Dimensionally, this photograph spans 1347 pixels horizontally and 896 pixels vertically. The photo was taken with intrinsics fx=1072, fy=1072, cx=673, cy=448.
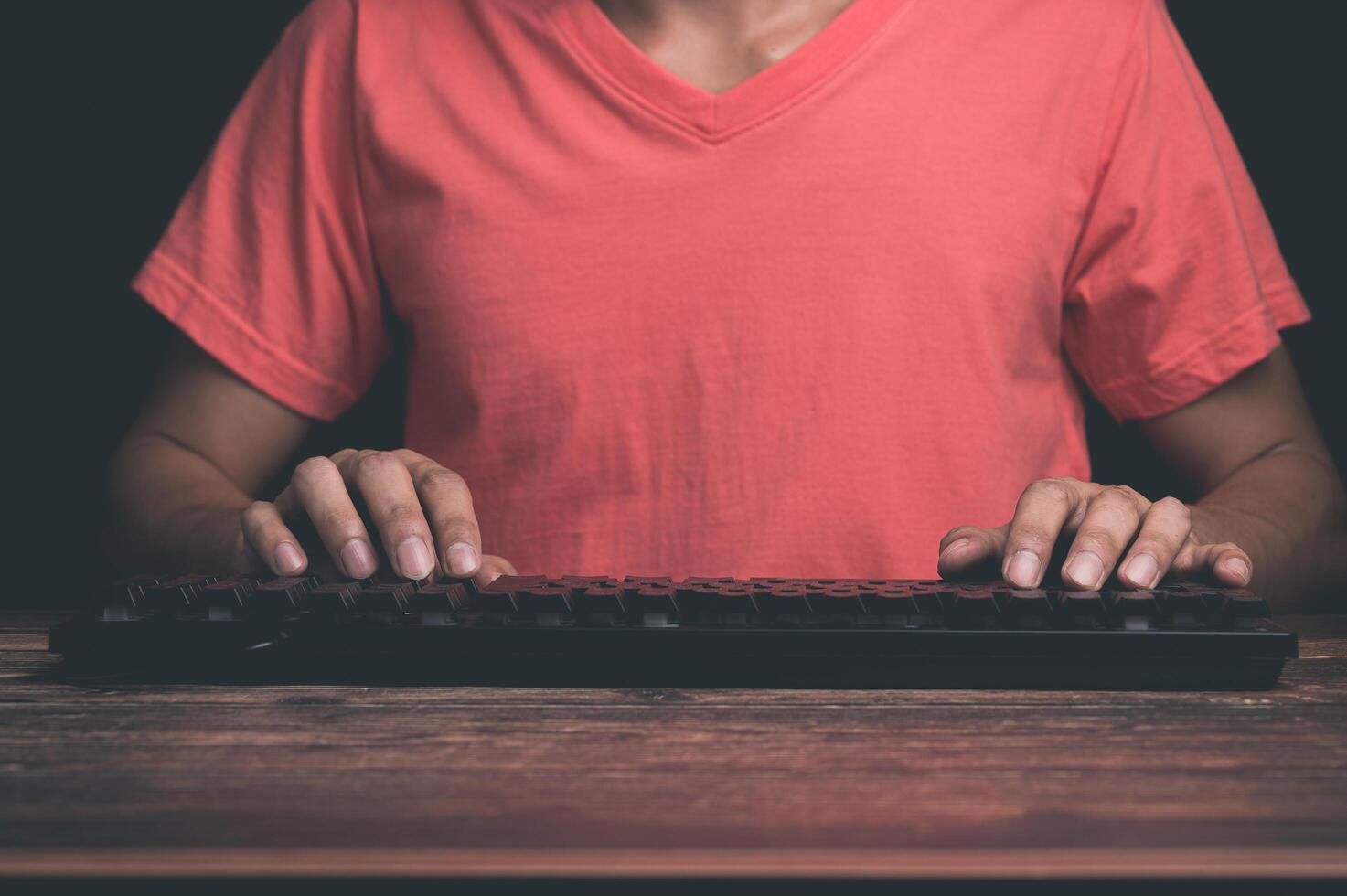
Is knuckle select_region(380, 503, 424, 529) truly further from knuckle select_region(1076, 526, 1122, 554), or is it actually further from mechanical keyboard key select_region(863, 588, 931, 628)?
knuckle select_region(1076, 526, 1122, 554)

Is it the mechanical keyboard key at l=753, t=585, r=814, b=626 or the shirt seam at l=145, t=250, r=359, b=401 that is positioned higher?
the shirt seam at l=145, t=250, r=359, b=401

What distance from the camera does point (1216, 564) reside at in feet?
2.10

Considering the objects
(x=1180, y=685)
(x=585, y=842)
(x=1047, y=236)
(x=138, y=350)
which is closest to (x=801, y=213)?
(x=1047, y=236)

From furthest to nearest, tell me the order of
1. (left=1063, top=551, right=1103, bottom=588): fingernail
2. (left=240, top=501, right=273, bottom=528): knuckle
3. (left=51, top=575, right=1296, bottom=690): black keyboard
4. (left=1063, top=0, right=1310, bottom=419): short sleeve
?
(left=1063, top=0, right=1310, bottom=419): short sleeve < (left=240, top=501, right=273, bottom=528): knuckle < (left=1063, top=551, right=1103, bottom=588): fingernail < (left=51, top=575, right=1296, bottom=690): black keyboard

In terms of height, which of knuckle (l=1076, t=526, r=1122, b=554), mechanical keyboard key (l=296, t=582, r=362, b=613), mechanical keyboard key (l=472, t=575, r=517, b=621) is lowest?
knuckle (l=1076, t=526, r=1122, b=554)

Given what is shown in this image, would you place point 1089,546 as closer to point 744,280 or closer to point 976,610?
A: point 976,610

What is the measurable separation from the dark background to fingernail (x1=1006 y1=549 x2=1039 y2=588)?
2.91ft

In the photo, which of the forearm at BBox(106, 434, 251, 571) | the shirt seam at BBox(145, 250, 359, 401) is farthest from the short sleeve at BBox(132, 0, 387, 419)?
the forearm at BBox(106, 434, 251, 571)

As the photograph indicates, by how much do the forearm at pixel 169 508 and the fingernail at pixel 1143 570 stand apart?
67 centimetres

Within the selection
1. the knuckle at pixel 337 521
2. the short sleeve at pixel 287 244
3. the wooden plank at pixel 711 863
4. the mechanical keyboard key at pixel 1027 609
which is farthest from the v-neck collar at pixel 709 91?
the wooden plank at pixel 711 863

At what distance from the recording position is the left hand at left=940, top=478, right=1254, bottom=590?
63cm

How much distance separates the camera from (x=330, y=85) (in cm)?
112

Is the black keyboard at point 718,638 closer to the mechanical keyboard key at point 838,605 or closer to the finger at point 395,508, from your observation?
the mechanical keyboard key at point 838,605

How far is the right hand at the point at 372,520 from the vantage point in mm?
680
